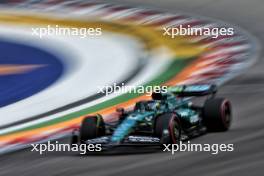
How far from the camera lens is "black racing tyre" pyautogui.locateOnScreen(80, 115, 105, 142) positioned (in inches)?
552

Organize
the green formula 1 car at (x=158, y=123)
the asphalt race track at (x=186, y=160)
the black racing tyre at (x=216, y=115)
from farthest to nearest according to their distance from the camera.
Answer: the black racing tyre at (x=216, y=115)
the green formula 1 car at (x=158, y=123)
the asphalt race track at (x=186, y=160)

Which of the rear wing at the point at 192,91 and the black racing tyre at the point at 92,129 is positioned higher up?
the rear wing at the point at 192,91

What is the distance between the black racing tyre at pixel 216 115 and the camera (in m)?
14.4

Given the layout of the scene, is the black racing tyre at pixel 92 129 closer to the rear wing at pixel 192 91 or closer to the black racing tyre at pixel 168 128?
the black racing tyre at pixel 168 128

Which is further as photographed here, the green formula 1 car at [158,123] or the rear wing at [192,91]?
the rear wing at [192,91]

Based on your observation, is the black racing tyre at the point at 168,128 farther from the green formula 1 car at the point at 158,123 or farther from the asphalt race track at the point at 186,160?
the asphalt race track at the point at 186,160

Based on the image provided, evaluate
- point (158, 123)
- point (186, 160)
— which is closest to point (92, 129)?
point (158, 123)

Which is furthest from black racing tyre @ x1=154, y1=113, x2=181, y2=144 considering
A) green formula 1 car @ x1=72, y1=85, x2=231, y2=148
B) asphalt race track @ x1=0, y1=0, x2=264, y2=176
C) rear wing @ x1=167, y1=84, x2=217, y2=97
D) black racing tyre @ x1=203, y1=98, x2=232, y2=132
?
rear wing @ x1=167, y1=84, x2=217, y2=97

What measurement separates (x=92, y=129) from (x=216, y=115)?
76.6 inches

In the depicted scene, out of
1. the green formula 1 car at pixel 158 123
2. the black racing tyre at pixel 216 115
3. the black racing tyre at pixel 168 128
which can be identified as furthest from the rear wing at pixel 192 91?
the black racing tyre at pixel 168 128

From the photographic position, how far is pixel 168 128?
13.4m

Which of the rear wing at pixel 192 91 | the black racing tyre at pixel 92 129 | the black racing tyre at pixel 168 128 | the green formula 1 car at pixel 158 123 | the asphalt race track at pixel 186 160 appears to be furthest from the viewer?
the rear wing at pixel 192 91

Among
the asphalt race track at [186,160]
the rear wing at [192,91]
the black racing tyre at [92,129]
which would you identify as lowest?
the asphalt race track at [186,160]

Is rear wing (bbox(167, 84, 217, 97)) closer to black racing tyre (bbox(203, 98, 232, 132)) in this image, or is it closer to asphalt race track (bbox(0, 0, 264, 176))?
black racing tyre (bbox(203, 98, 232, 132))
